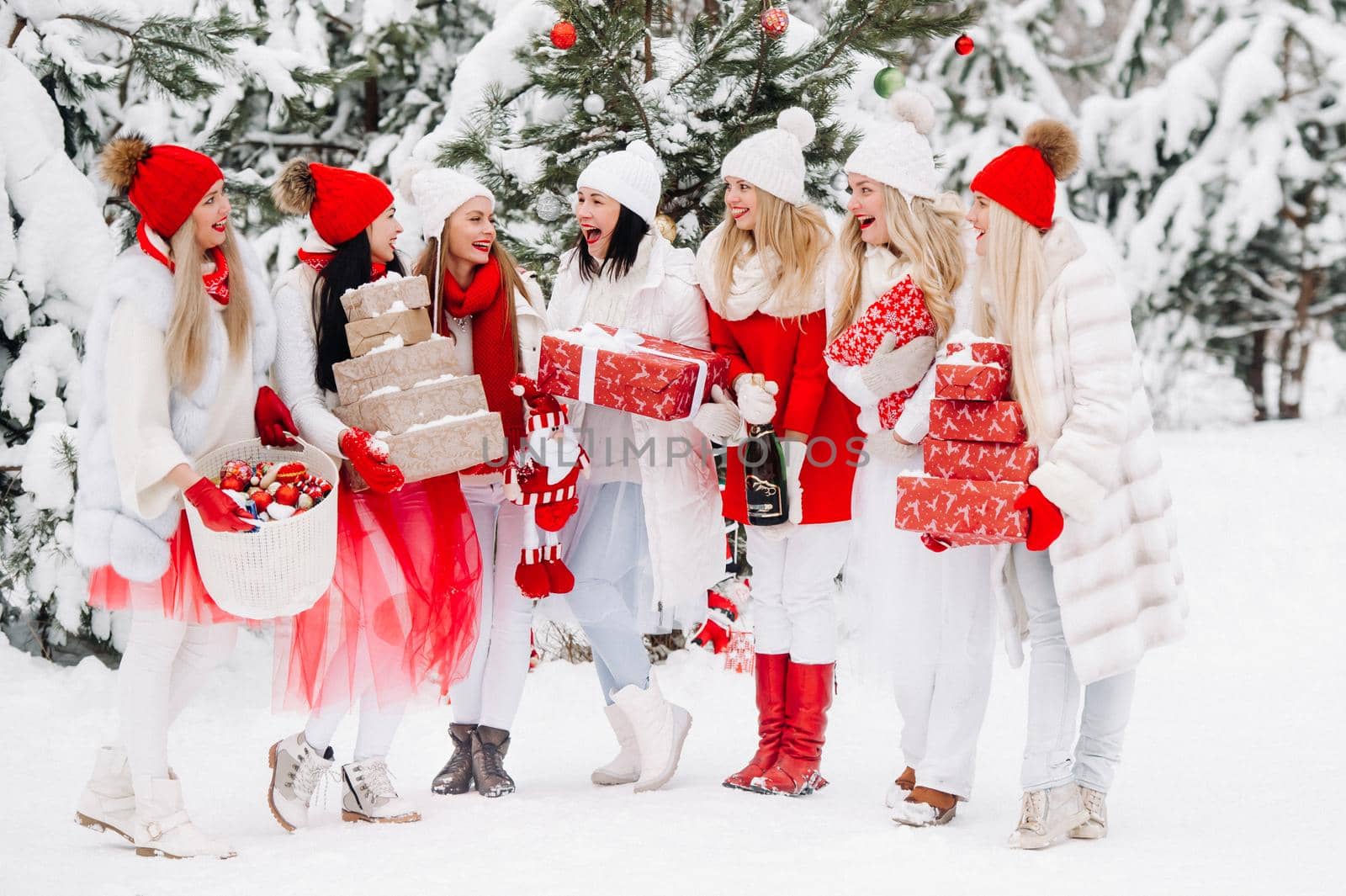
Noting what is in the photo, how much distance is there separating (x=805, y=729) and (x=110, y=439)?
2212 mm

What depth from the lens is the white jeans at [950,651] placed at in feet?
12.3

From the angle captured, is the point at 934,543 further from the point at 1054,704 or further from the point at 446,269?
the point at 446,269

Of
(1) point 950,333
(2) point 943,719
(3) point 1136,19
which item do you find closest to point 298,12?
(1) point 950,333

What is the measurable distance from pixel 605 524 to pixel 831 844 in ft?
4.06

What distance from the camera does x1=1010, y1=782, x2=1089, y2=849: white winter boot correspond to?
3371mm

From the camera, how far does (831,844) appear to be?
3441mm

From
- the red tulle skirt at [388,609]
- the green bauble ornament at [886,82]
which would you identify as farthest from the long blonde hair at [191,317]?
the green bauble ornament at [886,82]

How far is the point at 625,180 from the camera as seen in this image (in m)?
4.05

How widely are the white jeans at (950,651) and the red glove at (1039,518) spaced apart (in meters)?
0.52

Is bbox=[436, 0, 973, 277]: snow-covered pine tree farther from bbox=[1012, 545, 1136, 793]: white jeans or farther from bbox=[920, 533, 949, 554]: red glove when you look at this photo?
bbox=[1012, 545, 1136, 793]: white jeans

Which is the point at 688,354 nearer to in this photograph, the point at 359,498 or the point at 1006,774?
the point at 359,498

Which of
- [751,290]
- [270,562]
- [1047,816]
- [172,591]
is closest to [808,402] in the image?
[751,290]

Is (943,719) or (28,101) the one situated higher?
(28,101)

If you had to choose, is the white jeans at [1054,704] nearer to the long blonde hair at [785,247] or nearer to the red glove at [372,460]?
the long blonde hair at [785,247]
